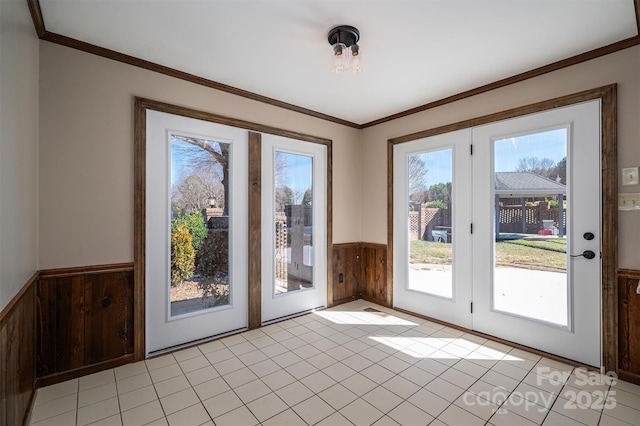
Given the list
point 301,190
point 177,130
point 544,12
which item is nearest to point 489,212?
point 544,12

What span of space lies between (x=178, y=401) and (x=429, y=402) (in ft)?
5.69

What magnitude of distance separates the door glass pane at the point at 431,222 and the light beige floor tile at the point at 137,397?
294 centimetres

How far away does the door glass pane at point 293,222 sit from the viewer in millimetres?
3596

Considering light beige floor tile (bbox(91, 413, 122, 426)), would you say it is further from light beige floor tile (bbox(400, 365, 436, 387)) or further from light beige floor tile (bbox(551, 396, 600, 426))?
light beige floor tile (bbox(551, 396, 600, 426))

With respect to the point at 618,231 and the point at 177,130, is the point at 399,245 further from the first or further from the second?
the point at 177,130

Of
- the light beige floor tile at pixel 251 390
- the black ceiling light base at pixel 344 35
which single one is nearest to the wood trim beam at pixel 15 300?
the light beige floor tile at pixel 251 390

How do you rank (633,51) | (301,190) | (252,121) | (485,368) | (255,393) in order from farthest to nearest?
(301,190)
(252,121)
(485,368)
(633,51)
(255,393)

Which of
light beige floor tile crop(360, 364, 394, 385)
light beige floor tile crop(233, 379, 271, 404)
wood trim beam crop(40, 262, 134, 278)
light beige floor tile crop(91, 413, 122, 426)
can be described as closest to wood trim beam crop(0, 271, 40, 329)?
wood trim beam crop(40, 262, 134, 278)

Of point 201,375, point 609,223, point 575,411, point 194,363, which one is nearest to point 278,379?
point 201,375

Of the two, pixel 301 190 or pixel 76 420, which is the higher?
pixel 301 190

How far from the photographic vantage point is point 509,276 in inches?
116

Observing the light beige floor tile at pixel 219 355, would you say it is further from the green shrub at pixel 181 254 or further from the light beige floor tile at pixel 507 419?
the light beige floor tile at pixel 507 419

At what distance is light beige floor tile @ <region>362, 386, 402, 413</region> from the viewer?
1998mm

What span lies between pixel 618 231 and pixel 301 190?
9.93 feet
